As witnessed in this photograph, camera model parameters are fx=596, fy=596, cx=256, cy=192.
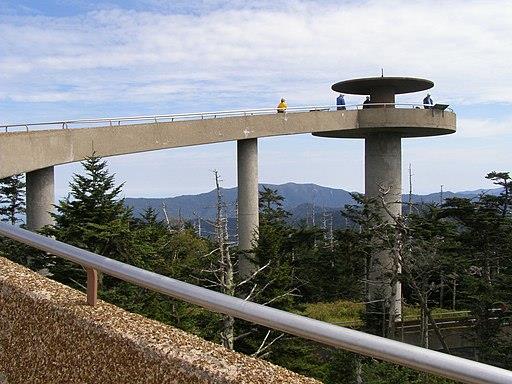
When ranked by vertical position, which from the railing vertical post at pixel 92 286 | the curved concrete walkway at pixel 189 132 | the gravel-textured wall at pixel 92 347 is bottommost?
the gravel-textured wall at pixel 92 347

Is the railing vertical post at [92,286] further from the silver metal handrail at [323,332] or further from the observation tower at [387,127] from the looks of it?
the observation tower at [387,127]

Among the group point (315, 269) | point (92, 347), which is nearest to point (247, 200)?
point (315, 269)

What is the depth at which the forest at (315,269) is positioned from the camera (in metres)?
16.8

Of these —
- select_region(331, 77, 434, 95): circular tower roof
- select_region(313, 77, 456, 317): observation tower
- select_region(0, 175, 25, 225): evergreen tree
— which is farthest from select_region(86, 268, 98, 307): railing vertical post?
select_region(0, 175, 25, 225): evergreen tree

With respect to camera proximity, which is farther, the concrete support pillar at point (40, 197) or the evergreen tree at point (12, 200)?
the evergreen tree at point (12, 200)

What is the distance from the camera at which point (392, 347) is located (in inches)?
76.4

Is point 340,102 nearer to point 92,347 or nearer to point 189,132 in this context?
point 189,132

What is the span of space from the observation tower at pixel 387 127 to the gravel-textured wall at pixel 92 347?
22.6 m

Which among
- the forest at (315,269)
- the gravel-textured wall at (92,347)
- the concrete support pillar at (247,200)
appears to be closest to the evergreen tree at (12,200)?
the forest at (315,269)

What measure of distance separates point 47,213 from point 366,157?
14.7m

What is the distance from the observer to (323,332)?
2.12 m

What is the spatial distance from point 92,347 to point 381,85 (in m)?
24.8

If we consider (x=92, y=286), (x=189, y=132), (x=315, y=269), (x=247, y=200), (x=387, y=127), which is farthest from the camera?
(x=315, y=269)

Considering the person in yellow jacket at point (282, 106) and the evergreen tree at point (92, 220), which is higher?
the person in yellow jacket at point (282, 106)
